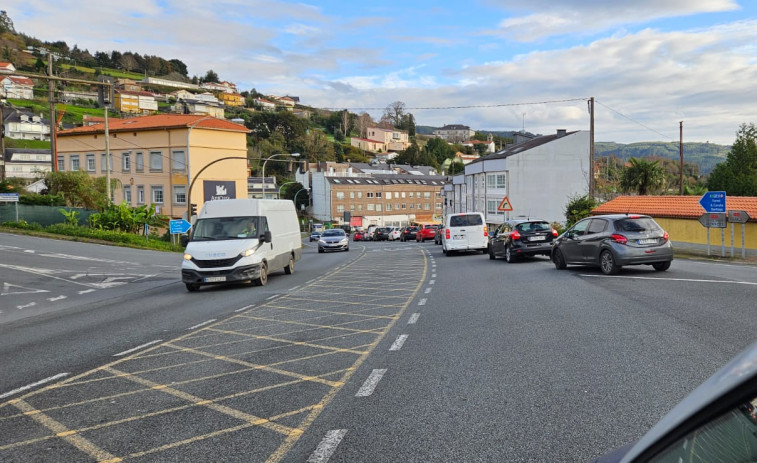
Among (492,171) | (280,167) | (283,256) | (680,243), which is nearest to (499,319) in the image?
(283,256)

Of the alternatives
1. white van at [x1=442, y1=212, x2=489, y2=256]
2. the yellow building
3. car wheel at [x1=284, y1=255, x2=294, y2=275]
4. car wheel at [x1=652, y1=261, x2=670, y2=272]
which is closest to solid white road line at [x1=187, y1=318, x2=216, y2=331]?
car wheel at [x1=284, y1=255, x2=294, y2=275]

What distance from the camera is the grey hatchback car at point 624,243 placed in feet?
50.5

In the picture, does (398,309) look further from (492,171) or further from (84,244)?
(492,171)

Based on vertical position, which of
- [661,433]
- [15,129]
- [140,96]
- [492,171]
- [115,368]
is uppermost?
[140,96]

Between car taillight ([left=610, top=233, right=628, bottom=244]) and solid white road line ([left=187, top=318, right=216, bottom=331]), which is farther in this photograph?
car taillight ([left=610, top=233, right=628, bottom=244])

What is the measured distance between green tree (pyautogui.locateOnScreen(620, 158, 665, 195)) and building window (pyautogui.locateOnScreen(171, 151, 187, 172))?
1498 inches

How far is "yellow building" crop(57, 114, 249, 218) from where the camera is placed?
184ft

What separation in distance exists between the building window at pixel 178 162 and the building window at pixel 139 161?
3890mm

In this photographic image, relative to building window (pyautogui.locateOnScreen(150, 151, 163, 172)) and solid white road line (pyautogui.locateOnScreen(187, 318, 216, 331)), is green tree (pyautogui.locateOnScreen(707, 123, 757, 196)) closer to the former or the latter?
building window (pyautogui.locateOnScreen(150, 151, 163, 172))

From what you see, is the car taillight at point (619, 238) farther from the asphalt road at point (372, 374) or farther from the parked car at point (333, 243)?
the parked car at point (333, 243)

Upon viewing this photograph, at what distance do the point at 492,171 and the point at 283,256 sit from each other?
4373cm

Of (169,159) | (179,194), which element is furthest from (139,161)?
(179,194)

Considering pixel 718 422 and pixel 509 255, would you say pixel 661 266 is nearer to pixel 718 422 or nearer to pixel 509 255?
pixel 509 255

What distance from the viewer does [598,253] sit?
1639 centimetres
